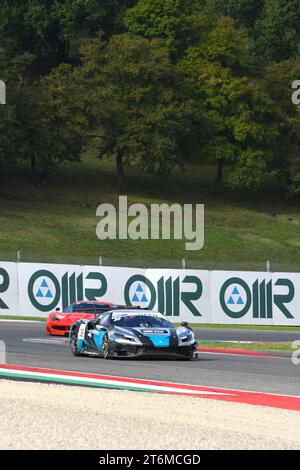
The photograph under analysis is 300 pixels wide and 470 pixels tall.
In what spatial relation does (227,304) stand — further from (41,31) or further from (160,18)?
(41,31)

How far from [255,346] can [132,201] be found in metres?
39.6

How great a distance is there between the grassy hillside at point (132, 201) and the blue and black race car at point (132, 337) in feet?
81.2

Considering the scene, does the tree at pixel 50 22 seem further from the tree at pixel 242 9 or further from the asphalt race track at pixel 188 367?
the asphalt race track at pixel 188 367

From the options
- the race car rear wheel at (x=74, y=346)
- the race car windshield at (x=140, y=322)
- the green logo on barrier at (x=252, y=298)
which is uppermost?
the race car windshield at (x=140, y=322)

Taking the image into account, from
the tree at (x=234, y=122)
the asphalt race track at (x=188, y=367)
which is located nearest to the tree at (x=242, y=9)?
the tree at (x=234, y=122)

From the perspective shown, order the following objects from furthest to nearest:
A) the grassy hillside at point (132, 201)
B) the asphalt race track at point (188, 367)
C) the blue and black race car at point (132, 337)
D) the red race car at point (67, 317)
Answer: the grassy hillside at point (132, 201) → the red race car at point (67, 317) → the blue and black race car at point (132, 337) → the asphalt race track at point (188, 367)

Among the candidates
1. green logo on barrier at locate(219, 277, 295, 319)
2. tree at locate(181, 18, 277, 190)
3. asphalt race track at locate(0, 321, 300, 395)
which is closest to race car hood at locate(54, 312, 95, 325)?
asphalt race track at locate(0, 321, 300, 395)

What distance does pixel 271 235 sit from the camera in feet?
197

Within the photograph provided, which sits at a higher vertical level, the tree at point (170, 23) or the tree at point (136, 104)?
the tree at point (170, 23)

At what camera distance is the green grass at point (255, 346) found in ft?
79.2

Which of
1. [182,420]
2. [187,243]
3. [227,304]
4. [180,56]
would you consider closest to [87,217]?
[187,243]

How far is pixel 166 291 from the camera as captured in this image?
1351 inches

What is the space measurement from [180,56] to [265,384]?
203 feet

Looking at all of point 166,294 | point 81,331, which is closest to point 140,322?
point 81,331
